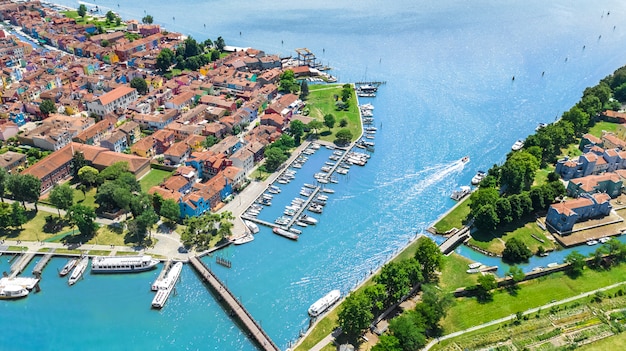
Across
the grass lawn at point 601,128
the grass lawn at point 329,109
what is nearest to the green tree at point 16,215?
the grass lawn at point 329,109

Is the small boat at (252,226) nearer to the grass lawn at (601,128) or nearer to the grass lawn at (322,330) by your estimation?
the grass lawn at (322,330)

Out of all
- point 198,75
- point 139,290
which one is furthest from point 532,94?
point 139,290

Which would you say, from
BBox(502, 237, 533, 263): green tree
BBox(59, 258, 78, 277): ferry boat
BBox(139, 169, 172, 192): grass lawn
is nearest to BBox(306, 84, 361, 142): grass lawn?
BBox(139, 169, 172, 192): grass lawn

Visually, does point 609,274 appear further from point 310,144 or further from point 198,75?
point 198,75

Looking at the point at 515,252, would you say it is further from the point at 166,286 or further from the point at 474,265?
the point at 166,286

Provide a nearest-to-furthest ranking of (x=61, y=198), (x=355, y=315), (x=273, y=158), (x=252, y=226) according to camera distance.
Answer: (x=355, y=315), (x=61, y=198), (x=252, y=226), (x=273, y=158)

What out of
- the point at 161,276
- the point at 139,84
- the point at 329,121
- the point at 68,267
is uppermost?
the point at 329,121

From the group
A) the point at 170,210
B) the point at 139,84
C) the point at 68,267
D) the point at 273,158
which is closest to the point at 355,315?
the point at 170,210
